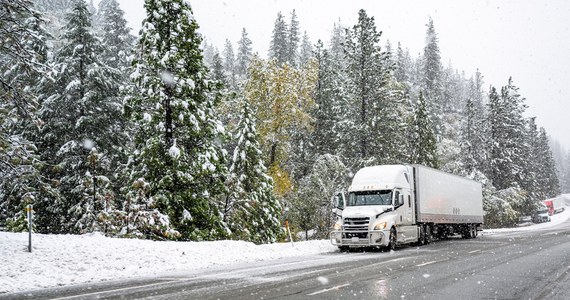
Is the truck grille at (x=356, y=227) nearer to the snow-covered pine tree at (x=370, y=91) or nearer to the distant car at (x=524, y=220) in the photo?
the snow-covered pine tree at (x=370, y=91)

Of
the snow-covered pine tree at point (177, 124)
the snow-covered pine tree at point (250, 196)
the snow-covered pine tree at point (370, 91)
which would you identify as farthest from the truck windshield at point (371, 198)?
the snow-covered pine tree at point (370, 91)

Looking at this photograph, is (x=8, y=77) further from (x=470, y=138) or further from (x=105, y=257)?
(x=470, y=138)

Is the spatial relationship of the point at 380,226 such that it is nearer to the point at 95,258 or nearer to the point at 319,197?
the point at 95,258

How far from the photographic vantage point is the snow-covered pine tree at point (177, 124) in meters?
22.1

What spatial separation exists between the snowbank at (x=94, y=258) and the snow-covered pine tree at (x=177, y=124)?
13.0ft

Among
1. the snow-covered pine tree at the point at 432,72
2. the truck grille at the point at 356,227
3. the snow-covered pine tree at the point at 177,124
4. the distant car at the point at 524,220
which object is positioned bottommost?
the distant car at the point at 524,220

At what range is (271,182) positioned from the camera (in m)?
29.8

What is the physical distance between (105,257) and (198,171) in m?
8.66

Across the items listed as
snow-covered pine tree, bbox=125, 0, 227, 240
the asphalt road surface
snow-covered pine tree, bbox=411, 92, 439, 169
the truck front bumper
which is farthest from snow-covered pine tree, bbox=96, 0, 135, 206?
snow-covered pine tree, bbox=411, 92, 439, 169

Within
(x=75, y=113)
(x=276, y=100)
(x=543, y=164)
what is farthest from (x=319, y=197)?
(x=543, y=164)

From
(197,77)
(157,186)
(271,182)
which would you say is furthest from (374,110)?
(157,186)

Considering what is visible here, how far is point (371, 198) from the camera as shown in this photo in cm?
2170

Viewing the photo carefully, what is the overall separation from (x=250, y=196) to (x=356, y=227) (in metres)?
9.65

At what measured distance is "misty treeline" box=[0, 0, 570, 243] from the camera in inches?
782
